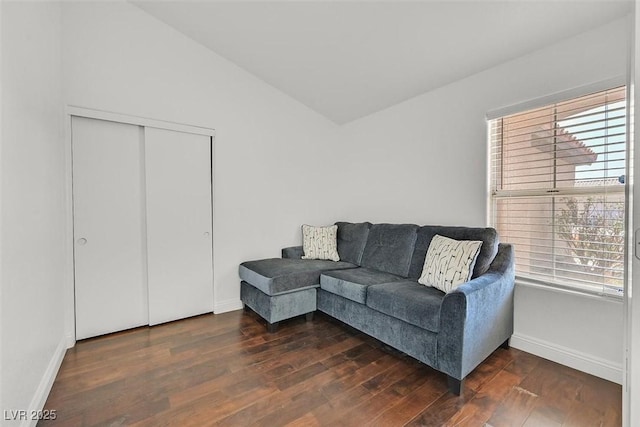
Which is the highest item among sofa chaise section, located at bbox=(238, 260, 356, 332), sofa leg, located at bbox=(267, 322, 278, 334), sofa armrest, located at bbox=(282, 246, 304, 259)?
sofa armrest, located at bbox=(282, 246, 304, 259)

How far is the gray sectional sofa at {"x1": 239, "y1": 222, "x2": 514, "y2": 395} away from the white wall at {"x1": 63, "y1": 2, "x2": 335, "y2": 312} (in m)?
0.40

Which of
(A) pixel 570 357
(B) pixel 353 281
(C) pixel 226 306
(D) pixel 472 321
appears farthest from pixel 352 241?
(A) pixel 570 357

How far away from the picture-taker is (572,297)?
6.56ft

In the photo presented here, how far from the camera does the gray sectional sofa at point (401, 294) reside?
1.72 metres

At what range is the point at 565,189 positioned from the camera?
2.06m

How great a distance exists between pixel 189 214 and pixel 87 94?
131 cm

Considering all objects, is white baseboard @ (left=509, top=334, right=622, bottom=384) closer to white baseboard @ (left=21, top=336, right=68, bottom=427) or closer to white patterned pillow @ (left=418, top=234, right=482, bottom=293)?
white patterned pillow @ (left=418, top=234, right=482, bottom=293)

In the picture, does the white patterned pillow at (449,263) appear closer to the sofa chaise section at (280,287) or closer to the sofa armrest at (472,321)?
the sofa armrest at (472,321)

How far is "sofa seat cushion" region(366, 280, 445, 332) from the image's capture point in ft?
5.95

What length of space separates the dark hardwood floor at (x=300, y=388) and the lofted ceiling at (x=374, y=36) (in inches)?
95.1

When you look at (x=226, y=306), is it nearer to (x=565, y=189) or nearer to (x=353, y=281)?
(x=353, y=281)

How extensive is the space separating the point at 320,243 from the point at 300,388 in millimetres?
1804

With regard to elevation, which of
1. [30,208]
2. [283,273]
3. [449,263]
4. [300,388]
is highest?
[30,208]

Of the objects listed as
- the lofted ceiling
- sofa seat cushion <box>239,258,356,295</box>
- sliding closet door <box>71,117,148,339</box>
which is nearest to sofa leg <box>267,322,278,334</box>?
sofa seat cushion <box>239,258,356,295</box>
